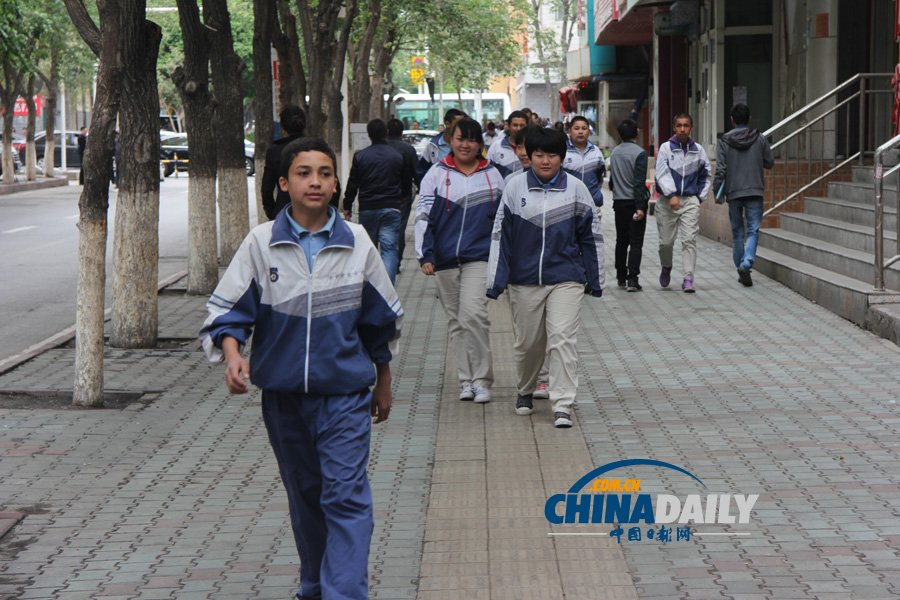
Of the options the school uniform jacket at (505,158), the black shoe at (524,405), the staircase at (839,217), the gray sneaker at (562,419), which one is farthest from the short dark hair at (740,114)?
the gray sneaker at (562,419)

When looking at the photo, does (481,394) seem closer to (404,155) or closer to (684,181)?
(684,181)

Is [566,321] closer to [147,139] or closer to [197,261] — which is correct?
[147,139]

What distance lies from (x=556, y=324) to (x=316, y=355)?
130 inches

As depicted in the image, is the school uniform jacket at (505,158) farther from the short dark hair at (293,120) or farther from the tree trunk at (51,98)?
the tree trunk at (51,98)

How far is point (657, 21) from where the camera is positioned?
2325cm

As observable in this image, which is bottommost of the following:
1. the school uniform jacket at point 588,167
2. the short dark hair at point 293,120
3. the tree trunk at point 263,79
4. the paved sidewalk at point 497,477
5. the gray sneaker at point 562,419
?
the paved sidewalk at point 497,477

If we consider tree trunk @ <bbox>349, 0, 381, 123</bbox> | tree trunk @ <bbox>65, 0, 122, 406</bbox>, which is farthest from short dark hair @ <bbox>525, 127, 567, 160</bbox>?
tree trunk @ <bbox>349, 0, 381, 123</bbox>

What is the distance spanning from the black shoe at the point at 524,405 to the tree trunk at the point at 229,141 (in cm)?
769

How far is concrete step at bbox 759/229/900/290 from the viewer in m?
10.7

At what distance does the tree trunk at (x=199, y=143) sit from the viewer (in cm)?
1238

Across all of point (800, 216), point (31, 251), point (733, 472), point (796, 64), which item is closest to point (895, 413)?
point (733, 472)

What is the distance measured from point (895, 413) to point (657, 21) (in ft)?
57.2

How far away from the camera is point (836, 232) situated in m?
12.6

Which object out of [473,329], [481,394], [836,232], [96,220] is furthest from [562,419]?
[836,232]
